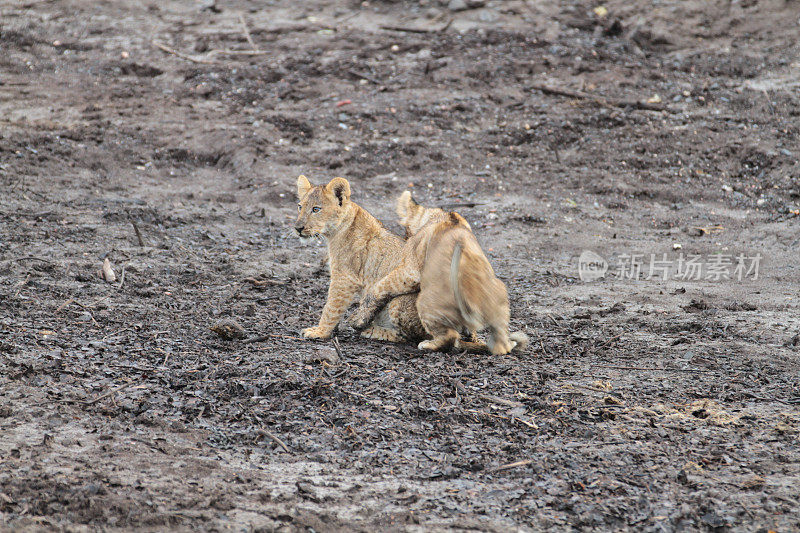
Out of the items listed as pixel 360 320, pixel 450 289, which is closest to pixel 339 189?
pixel 360 320

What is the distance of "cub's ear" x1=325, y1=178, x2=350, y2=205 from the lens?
712 cm

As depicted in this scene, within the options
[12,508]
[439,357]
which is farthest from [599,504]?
[12,508]

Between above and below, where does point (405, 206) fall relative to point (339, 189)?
below

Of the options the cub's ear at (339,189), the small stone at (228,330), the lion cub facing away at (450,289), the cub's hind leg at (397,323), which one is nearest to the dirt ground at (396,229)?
the small stone at (228,330)

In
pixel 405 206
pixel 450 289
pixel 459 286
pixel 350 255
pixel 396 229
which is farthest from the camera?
pixel 396 229

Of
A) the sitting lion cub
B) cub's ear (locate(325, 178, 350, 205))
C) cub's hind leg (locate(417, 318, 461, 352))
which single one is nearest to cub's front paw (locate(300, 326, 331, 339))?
the sitting lion cub

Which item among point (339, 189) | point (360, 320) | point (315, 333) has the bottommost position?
point (315, 333)

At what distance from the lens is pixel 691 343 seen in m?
6.85

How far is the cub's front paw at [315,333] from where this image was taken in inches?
268

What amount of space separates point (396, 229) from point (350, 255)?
4029mm

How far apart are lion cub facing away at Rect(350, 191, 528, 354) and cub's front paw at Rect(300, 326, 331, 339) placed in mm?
360

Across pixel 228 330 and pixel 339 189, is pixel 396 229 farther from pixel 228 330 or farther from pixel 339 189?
pixel 228 330

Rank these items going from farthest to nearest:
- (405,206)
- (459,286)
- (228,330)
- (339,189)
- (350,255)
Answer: (405,206) < (350,255) < (339,189) < (228,330) < (459,286)

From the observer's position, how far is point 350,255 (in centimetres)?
730
